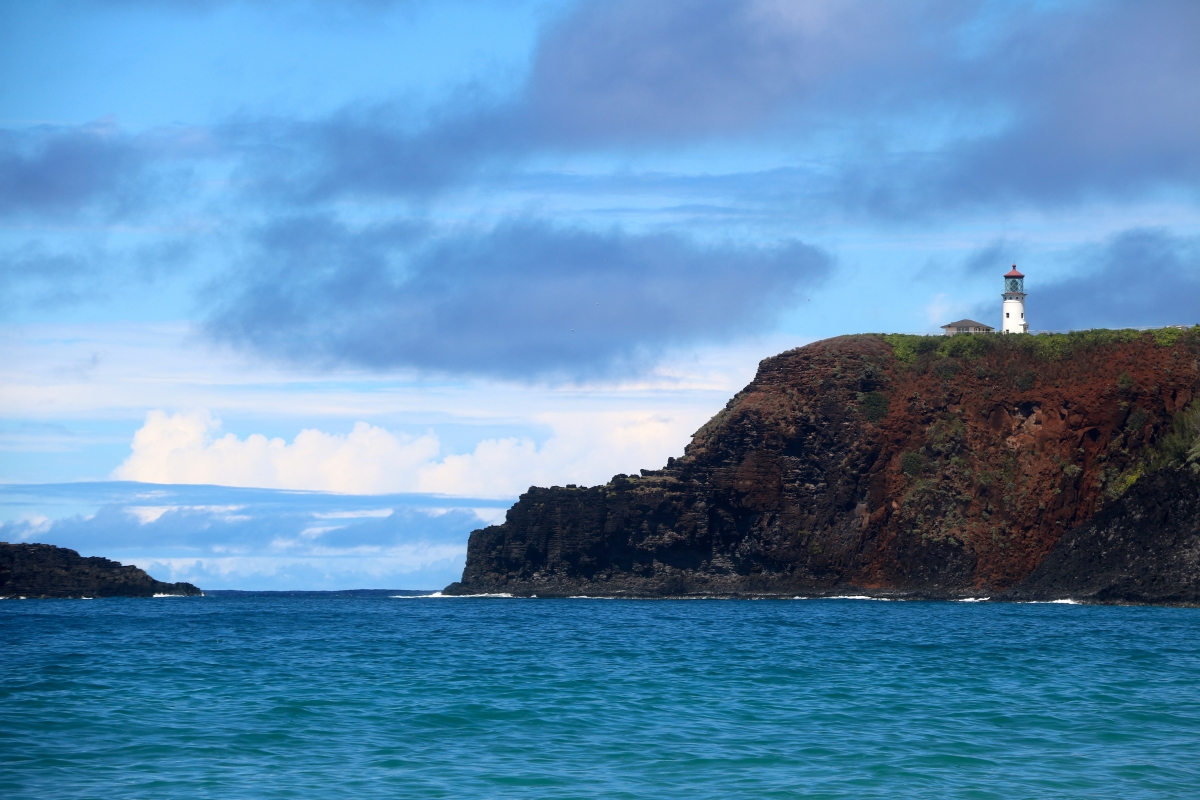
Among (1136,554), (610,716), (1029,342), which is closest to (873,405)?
(1029,342)

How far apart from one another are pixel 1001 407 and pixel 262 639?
249ft

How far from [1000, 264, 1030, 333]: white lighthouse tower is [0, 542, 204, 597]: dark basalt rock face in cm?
10336

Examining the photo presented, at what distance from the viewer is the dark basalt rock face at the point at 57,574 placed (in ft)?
433

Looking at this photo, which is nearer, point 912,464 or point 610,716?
point 610,716

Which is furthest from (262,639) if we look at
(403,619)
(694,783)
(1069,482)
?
(1069,482)

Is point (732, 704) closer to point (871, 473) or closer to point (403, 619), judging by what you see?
point (403, 619)

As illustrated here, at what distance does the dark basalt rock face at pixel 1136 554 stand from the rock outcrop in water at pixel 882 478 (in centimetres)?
334

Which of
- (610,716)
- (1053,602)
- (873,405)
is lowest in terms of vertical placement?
(1053,602)

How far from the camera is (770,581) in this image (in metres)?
112

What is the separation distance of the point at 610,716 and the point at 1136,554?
70600mm

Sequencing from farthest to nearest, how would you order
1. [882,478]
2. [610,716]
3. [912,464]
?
[882,478] < [912,464] < [610,716]

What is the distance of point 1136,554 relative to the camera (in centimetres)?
8825

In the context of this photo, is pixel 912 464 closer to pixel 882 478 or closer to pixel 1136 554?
pixel 882 478

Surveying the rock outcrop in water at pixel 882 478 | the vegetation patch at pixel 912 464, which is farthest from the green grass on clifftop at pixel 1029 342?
the vegetation patch at pixel 912 464
